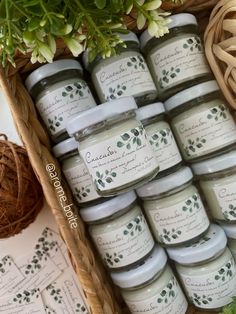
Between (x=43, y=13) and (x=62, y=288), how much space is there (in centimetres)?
66

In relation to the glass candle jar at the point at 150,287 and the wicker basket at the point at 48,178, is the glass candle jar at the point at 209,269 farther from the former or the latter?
the wicker basket at the point at 48,178

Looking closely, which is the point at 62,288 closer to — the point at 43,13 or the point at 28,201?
the point at 28,201

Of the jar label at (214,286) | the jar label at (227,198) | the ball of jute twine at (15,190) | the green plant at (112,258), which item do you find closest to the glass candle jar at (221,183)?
the jar label at (227,198)

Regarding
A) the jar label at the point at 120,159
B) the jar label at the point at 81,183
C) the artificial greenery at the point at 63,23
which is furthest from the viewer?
the jar label at the point at 81,183

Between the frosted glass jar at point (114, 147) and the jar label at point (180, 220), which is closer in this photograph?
the frosted glass jar at point (114, 147)

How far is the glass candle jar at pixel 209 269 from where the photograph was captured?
0.89m

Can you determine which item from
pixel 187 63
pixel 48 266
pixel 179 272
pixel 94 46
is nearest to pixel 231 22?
pixel 187 63

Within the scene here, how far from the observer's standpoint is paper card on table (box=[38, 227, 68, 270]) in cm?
107

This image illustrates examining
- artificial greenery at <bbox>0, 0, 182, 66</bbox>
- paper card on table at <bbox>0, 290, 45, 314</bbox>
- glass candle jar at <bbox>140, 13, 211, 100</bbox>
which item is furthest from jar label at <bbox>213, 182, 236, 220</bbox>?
paper card on table at <bbox>0, 290, 45, 314</bbox>

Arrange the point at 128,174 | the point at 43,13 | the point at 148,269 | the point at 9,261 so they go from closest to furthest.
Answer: the point at 43,13
the point at 128,174
the point at 148,269
the point at 9,261

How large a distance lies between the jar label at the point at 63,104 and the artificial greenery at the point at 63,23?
0.33ft

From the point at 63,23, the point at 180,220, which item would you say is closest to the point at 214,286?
the point at 180,220

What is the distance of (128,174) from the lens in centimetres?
77

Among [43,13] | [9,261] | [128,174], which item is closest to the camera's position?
[43,13]
